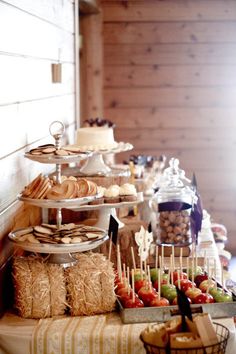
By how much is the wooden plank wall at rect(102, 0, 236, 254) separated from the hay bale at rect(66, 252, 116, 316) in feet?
12.3

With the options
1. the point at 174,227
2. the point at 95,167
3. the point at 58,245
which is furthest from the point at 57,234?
the point at 95,167

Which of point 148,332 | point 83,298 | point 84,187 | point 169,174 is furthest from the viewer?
point 169,174

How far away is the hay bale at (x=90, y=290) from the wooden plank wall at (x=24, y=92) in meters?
0.29

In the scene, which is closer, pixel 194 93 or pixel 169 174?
pixel 169 174

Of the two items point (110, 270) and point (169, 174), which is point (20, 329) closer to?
point (110, 270)

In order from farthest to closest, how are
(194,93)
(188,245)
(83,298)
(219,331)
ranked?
1. (194,93)
2. (188,245)
3. (83,298)
4. (219,331)

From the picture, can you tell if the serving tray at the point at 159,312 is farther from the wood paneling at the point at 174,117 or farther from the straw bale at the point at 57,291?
the wood paneling at the point at 174,117

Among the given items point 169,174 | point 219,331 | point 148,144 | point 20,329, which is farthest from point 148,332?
point 148,144

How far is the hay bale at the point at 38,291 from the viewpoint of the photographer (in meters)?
2.32

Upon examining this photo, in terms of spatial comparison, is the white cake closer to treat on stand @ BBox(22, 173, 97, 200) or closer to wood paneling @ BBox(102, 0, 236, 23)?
treat on stand @ BBox(22, 173, 97, 200)

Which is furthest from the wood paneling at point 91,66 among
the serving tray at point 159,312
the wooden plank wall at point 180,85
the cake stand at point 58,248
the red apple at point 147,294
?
the serving tray at point 159,312

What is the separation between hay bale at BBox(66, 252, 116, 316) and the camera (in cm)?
234

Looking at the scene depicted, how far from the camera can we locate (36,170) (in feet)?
10.3

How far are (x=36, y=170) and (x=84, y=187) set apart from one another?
691 mm
